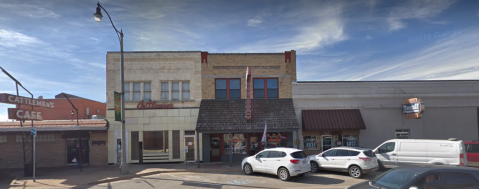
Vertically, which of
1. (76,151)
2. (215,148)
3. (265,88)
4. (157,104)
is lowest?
(76,151)

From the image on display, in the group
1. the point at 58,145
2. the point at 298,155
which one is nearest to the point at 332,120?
the point at 298,155

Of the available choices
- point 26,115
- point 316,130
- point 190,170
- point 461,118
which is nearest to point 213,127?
point 190,170

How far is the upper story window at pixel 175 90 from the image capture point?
1952 cm

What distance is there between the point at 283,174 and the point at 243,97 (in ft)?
25.3

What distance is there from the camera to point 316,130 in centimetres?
1852

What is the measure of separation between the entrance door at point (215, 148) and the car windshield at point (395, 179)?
1303 cm

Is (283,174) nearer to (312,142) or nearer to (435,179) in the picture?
(435,179)

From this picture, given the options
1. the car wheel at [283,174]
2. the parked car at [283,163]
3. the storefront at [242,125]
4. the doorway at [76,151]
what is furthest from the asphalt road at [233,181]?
the doorway at [76,151]

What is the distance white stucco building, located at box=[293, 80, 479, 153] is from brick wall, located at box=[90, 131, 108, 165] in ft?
42.8

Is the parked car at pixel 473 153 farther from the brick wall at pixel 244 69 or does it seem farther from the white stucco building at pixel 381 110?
the brick wall at pixel 244 69

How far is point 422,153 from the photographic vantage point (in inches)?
532

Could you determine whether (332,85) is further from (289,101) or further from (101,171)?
(101,171)

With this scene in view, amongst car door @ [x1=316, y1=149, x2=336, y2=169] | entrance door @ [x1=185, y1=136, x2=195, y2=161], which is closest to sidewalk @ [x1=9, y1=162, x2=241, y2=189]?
entrance door @ [x1=185, y1=136, x2=195, y2=161]

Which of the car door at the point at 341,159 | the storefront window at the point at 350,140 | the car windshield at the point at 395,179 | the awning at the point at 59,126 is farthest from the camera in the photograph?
the storefront window at the point at 350,140
